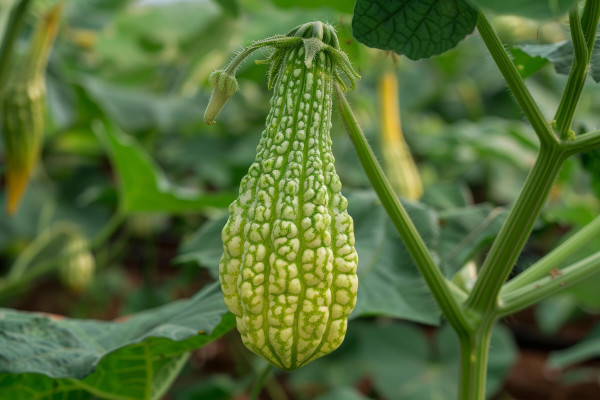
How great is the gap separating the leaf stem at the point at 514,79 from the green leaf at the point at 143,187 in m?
0.77

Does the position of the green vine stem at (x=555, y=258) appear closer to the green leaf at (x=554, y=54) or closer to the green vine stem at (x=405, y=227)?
the green vine stem at (x=405, y=227)

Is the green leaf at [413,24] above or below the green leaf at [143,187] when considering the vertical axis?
Result: above

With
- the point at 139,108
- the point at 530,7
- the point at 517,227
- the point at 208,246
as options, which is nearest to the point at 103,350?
the point at 208,246

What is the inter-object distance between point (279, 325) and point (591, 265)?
1.30 feet

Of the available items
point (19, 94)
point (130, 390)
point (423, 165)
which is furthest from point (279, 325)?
point (423, 165)

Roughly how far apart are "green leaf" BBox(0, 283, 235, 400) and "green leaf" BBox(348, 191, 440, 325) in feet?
0.77

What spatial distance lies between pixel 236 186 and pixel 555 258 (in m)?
1.38

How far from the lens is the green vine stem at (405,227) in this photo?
71cm

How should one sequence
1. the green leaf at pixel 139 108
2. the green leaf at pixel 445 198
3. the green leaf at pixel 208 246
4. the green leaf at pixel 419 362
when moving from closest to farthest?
the green leaf at pixel 208 246 < the green leaf at pixel 445 198 < the green leaf at pixel 419 362 < the green leaf at pixel 139 108

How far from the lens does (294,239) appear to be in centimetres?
56

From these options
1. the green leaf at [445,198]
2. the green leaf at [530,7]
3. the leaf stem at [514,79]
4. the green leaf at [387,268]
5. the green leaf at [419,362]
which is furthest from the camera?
the green leaf at [419,362]

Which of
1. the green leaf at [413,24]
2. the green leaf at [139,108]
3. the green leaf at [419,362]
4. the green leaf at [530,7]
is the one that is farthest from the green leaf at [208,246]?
the green leaf at [139,108]

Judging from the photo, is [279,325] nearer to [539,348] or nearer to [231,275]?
[231,275]

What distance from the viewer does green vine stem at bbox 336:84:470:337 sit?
2.32 feet
